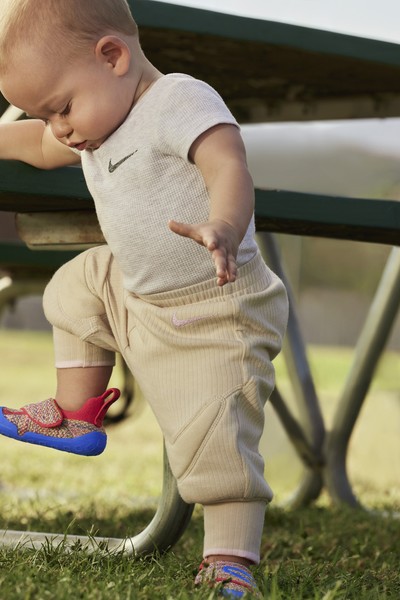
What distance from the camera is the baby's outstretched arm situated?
1.50m

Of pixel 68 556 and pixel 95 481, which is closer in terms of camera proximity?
pixel 68 556

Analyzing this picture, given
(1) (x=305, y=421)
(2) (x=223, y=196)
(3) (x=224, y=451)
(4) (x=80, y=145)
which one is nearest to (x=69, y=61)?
(4) (x=80, y=145)

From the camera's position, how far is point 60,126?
1.80 m

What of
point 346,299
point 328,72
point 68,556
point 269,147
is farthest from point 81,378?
point 346,299

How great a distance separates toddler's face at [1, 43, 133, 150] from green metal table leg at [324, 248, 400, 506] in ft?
6.39

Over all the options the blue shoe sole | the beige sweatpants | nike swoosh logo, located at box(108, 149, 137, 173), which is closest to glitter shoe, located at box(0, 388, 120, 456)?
the blue shoe sole

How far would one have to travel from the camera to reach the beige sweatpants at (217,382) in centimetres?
177

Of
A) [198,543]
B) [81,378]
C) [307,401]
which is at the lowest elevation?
[307,401]

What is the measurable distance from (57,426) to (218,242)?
571mm

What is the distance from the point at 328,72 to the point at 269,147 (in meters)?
5.13

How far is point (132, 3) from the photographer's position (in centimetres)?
228

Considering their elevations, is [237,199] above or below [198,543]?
above

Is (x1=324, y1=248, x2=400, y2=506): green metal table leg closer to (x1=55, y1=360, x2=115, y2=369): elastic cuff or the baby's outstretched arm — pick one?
(x1=55, y1=360, x2=115, y2=369): elastic cuff

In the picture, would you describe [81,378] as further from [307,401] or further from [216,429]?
[307,401]
